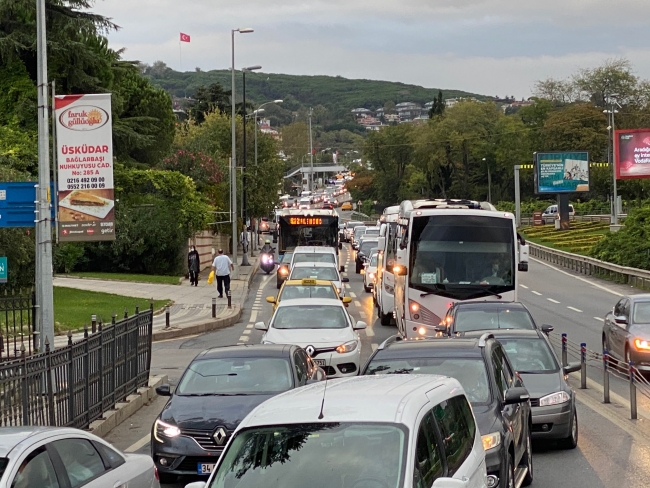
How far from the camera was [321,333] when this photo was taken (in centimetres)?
2005

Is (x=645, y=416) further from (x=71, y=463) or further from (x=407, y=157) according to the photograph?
(x=407, y=157)

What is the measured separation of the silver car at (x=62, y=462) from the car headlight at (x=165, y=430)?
10.6ft

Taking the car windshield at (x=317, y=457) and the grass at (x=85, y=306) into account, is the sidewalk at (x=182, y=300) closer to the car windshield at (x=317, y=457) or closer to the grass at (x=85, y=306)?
the grass at (x=85, y=306)

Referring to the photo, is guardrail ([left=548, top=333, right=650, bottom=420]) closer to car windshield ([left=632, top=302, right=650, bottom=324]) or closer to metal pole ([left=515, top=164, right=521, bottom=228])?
car windshield ([left=632, top=302, right=650, bottom=324])

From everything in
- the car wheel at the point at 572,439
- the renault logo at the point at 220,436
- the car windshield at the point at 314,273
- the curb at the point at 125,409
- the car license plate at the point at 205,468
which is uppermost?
the renault logo at the point at 220,436

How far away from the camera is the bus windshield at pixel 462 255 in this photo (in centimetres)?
2303

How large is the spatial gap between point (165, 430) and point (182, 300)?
28.0 m

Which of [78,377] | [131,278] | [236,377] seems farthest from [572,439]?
[131,278]

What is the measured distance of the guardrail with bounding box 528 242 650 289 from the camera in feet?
152

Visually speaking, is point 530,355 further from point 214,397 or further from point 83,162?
point 83,162

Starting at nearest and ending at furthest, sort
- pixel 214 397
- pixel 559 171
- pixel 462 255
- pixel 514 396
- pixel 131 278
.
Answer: pixel 514 396, pixel 214 397, pixel 462 255, pixel 131 278, pixel 559 171

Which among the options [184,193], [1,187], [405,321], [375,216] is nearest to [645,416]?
[405,321]

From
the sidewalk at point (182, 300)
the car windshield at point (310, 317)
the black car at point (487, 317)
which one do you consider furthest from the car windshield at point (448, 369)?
the sidewalk at point (182, 300)

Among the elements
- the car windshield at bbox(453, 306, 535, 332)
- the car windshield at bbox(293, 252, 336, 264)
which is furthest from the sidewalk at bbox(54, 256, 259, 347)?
the car windshield at bbox(453, 306, 535, 332)
